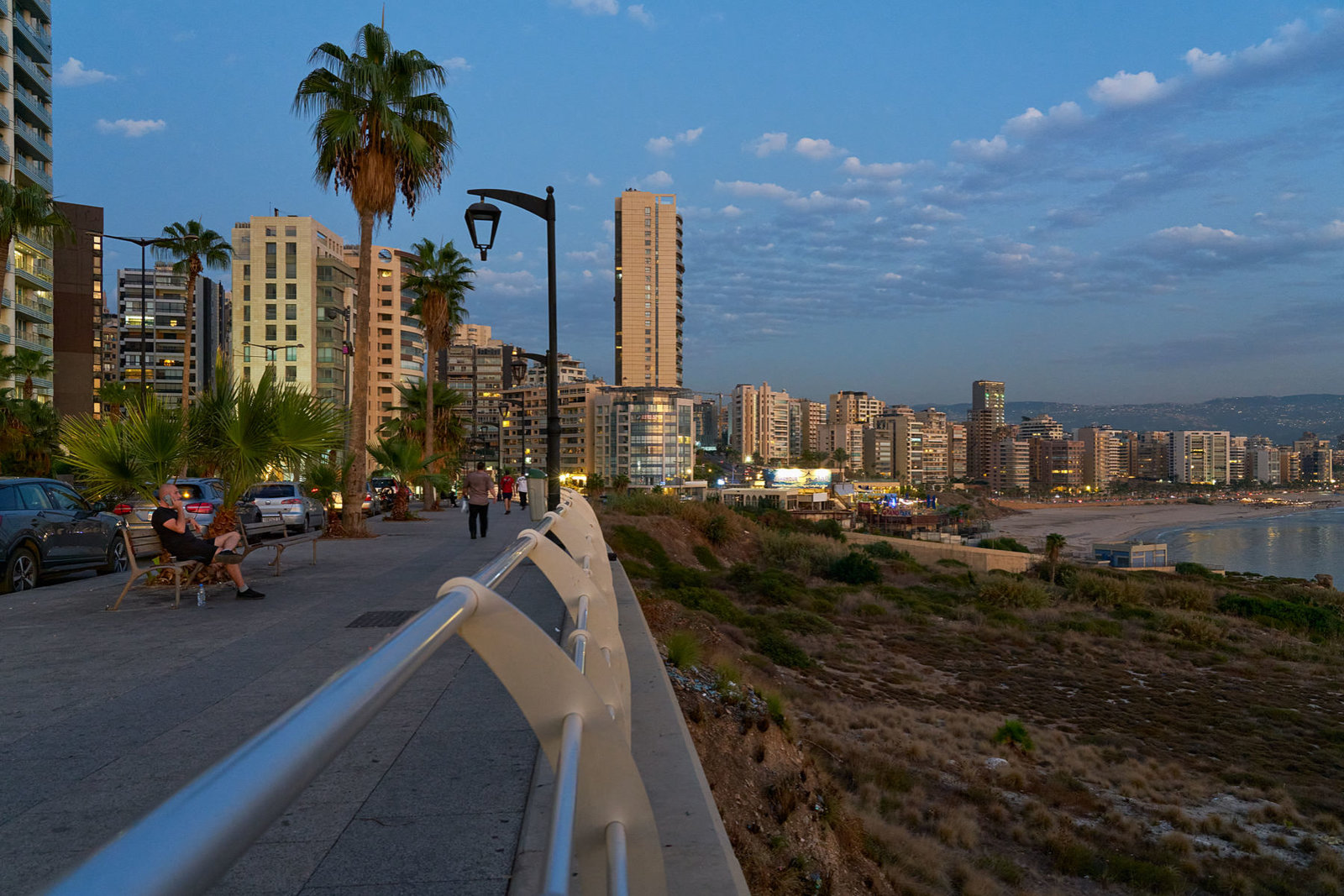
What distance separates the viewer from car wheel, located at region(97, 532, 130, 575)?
516 inches

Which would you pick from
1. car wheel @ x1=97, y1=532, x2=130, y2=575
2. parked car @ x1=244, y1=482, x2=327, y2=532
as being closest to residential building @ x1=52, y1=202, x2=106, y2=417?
parked car @ x1=244, y1=482, x2=327, y2=532

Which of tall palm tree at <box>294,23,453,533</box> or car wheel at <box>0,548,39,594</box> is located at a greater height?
tall palm tree at <box>294,23,453,533</box>

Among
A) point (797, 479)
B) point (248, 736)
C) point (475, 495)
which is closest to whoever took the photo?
point (248, 736)

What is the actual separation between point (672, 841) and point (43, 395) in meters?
67.5

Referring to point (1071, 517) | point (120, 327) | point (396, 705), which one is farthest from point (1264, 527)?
point (120, 327)

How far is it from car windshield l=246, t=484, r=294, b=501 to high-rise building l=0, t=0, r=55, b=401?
38.6 metres

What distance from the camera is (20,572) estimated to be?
11242mm

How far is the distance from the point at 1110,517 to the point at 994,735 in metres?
148

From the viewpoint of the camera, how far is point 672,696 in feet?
17.5

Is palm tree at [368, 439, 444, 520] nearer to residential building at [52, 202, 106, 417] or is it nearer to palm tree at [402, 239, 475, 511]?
palm tree at [402, 239, 475, 511]

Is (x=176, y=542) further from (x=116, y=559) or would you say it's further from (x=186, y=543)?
(x=116, y=559)

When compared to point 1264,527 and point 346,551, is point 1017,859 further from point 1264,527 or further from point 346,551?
point 1264,527

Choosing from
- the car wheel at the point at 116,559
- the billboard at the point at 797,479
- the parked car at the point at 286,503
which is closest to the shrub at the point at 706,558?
the parked car at the point at 286,503

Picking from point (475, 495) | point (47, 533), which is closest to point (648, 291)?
point (475, 495)
